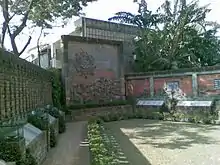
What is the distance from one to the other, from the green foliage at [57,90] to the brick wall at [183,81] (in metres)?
5.28

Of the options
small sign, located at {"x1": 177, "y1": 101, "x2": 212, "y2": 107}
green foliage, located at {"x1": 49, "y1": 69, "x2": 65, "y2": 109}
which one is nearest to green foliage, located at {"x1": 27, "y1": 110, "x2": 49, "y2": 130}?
green foliage, located at {"x1": 49, "y1": 69, "x2": 65, "y2": 109}

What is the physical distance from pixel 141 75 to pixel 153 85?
4.15 feet

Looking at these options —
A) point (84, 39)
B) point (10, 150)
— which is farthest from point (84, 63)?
point (10, 150)

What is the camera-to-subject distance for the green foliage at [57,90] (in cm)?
1752

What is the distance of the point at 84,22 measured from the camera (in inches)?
858

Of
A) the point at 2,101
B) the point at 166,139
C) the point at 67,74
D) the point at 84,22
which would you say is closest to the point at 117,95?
the point at 67,74

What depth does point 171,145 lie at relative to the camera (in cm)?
960

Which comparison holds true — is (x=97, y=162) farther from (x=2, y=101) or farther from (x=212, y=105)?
(x=212, y=105)

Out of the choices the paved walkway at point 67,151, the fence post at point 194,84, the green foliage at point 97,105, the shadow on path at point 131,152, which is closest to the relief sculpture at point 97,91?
the green foliage at point 97,105

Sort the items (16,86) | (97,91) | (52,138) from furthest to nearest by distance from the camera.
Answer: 1. (97,91)
2. (52,138)
3. (16,86)

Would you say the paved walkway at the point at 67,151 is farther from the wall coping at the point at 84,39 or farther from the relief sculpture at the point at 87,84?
the wall coping at the point at 84,39

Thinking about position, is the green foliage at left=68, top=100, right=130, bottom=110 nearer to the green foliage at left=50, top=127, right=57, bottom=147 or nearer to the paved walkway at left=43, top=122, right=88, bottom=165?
the paved walkway at left=43, top=122, right=88, bottom=165

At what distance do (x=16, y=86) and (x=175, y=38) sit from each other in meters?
14.7

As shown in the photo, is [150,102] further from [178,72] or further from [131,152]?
[131,152]
